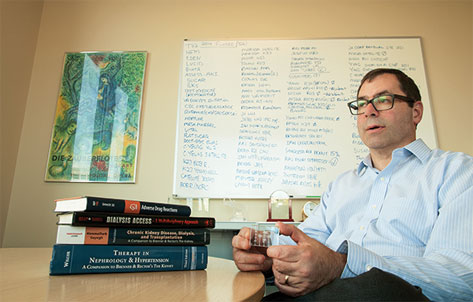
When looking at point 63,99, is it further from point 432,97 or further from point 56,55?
point 432,97

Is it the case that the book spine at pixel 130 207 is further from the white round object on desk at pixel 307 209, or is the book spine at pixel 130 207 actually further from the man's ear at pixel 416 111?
the white round object on desk at pixel 307 209

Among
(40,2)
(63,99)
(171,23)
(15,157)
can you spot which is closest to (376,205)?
(171,23)

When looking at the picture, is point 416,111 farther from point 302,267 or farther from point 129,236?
point 129,236

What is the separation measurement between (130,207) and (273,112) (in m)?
1.69

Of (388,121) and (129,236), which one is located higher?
(388,121)

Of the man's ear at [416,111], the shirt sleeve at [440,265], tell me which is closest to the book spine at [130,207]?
the shirt sleeve at [440,265]

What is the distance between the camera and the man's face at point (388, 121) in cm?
111

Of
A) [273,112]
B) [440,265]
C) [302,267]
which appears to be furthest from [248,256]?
[273,112]

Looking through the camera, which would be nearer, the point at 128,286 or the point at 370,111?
the point at 128,286

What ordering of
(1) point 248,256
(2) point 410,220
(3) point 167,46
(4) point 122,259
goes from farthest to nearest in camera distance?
(3) point 167,46
(2) point 410,220
(1) point 248,256
(4) point 122,259

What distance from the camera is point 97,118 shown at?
7.37 feet

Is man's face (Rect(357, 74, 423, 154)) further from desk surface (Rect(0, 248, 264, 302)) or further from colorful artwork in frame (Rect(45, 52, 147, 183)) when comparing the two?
colorful artwork in frame (Rect(45, 52, 147, 183))

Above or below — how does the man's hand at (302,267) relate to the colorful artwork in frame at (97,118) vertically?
below

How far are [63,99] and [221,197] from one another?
4.77 ft
